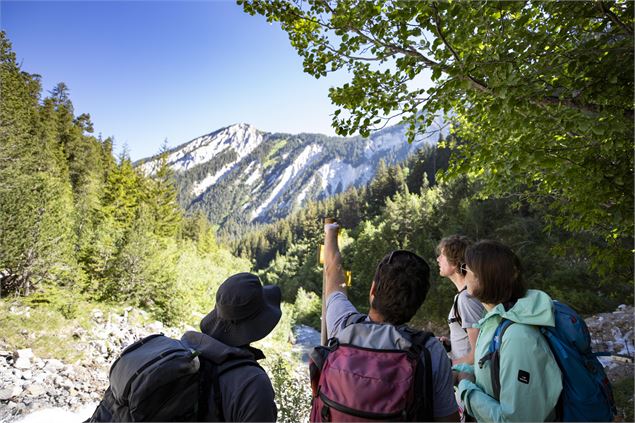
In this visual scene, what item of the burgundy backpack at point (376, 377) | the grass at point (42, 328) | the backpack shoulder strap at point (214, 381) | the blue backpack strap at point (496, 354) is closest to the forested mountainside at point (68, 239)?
the grass at point (42, 328)

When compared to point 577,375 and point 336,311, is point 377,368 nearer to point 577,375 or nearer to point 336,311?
point 336,311

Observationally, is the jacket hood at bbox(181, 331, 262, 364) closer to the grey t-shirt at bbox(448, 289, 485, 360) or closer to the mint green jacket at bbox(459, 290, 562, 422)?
the mint green jacket at bbox(459, 290, 562, 422)

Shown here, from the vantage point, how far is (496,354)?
1685 mm

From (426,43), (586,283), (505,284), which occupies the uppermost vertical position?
(426,43)

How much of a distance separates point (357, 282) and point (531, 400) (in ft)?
117

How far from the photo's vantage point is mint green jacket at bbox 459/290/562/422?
1529 millimetres

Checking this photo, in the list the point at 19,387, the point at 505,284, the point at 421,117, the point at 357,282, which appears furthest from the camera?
the point at 357,282

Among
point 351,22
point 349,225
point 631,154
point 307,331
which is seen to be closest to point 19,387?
point 351,22

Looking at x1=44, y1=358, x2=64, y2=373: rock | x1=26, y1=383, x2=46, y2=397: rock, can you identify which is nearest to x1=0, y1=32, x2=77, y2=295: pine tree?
x1=44, y1=358, x2=64, y2=373: rock

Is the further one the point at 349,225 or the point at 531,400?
Result: the point at 349,225

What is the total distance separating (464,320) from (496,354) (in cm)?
69

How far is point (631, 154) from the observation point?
10.0 ft

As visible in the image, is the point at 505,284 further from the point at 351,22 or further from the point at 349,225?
the point at 349,225

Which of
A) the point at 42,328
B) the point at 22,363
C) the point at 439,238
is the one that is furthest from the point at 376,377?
the point at 439,238
